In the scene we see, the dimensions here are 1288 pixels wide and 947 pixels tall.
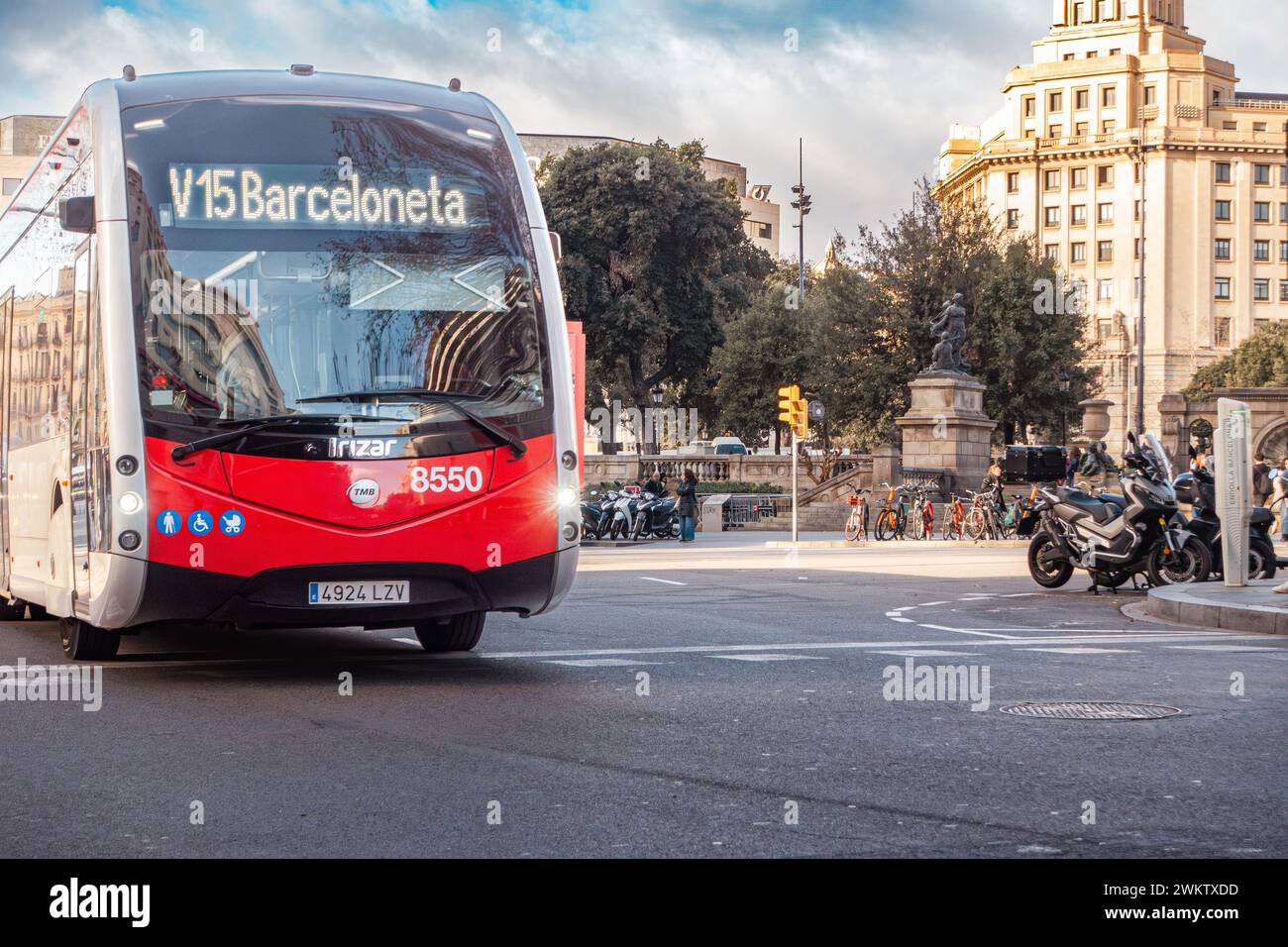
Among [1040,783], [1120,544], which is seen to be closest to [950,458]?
[1120,544]

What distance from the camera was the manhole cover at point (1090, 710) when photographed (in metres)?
8.52

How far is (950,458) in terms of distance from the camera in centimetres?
4109

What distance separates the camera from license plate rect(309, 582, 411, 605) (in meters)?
9.64

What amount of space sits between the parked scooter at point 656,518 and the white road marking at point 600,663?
88.1 feet

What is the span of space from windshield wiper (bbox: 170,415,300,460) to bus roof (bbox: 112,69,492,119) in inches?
76.1

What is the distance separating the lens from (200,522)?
372 inches

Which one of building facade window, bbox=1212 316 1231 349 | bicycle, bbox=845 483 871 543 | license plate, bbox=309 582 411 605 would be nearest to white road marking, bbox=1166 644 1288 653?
license plate, bbox=309 582 411 605

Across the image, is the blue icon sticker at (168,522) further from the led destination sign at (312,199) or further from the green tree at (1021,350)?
the green tree at (1021,350)

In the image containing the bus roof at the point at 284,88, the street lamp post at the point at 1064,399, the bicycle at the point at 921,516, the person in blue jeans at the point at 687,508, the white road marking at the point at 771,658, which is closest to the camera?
the bus roof at the point at 284,88

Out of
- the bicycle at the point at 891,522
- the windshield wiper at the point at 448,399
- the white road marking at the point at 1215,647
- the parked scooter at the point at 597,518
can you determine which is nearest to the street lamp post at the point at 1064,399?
the bicycle at the point at 891,522

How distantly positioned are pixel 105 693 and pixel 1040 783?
5.24 m
